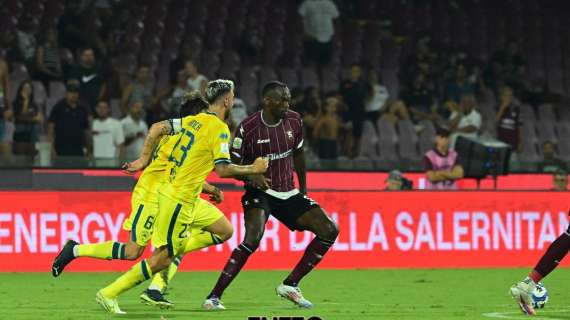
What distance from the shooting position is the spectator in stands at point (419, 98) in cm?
2434

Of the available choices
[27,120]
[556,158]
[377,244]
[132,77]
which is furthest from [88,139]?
[556,158]

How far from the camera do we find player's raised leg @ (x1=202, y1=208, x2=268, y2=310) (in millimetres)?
12125

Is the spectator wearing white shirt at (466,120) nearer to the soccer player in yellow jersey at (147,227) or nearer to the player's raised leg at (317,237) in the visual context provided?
the player's raised leg at (317,237)

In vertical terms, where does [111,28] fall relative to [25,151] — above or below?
above

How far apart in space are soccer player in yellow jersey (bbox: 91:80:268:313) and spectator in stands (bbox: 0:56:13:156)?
830cm

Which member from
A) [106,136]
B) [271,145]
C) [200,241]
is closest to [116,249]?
[200,241]

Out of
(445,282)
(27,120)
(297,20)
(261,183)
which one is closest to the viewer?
(261,183)

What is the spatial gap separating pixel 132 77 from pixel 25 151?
3.99 m

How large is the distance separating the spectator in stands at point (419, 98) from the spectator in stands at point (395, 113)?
0.39m

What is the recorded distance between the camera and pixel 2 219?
17219 mm

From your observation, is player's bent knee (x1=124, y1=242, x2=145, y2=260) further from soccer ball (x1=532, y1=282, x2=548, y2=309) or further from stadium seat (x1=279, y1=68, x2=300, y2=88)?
stadium seat (x1=279, y1=68, x2=300, y2=88)

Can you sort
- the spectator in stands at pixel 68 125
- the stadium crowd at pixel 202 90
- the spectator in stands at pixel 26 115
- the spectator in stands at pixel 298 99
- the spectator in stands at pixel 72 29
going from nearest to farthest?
the spectator in stands at pixel 68 125 → the spectator in stands at pixel 26 115 → the stadium crowd at pixel 202 90 → the spectator in stands at pixel 72 29 → the spectator in stands at pixel 298 99

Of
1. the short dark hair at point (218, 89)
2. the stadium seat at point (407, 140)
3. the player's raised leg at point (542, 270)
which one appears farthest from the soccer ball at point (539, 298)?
the stadium seat at point (407, 140)

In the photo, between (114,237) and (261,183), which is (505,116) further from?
(261,183)
